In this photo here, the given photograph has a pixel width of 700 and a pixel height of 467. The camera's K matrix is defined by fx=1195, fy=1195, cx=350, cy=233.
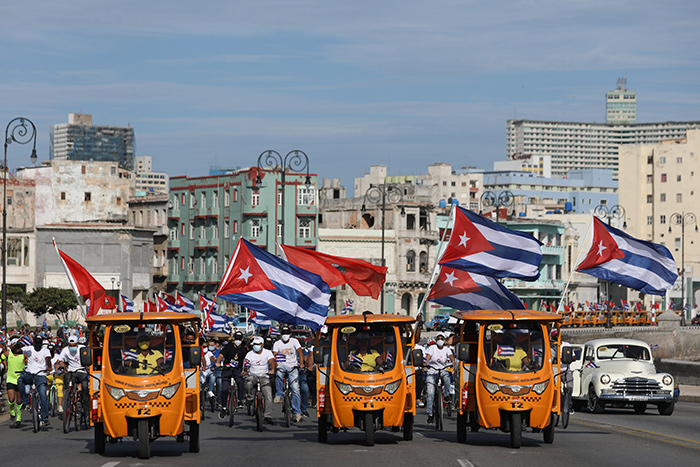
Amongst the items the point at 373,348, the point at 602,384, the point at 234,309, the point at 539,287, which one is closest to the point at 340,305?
the point at 234,309

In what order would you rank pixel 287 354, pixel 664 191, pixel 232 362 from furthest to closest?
pixel 664 191 < pixel 232 362 < pixel 287 354

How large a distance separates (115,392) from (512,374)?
21.0 feet

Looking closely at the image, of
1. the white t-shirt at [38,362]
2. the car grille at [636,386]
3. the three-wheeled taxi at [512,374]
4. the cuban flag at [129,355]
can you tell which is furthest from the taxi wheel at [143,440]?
the car grille at [636,386]

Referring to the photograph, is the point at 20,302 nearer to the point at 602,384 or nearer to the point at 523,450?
the point at 602,384

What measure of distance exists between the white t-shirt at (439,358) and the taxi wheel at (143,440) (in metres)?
8.39

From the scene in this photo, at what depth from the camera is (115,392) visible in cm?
1836

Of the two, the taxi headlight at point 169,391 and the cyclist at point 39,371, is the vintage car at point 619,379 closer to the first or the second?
the cyclist at point 39,371

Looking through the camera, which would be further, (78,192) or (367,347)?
(78,192)

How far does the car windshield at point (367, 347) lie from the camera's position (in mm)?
20281

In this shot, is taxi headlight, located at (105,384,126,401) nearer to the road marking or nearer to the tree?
the road marking

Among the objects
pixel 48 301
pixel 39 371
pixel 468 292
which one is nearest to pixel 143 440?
pixel 39 371

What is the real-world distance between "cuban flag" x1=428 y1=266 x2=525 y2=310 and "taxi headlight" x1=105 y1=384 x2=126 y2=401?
16.7 m

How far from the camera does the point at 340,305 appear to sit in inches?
3647

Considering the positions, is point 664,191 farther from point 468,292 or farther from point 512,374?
point 512,374
